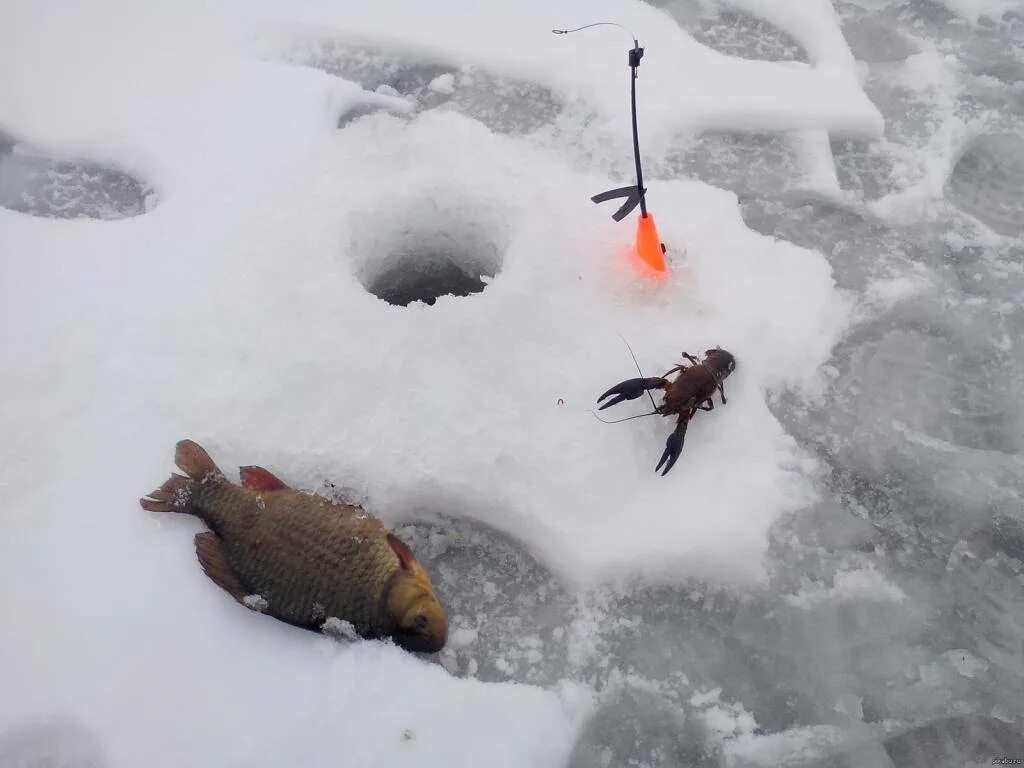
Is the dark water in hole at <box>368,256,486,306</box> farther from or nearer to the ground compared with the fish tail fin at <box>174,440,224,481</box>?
farther from the ground

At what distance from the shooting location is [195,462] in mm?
2346

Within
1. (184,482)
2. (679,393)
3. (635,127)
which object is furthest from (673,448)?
(184,482)

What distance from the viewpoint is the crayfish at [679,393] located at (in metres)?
2.46

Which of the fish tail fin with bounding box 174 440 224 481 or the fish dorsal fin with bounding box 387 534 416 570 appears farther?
the fish tail fin with bounding box 174 440 224 481

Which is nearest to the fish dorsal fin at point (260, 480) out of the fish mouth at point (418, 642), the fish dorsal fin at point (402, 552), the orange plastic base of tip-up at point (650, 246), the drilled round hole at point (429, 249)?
the fish dorsal fin at point (402, 552)

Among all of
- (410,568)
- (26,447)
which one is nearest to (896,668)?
(410,568)

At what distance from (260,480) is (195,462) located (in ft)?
0.75

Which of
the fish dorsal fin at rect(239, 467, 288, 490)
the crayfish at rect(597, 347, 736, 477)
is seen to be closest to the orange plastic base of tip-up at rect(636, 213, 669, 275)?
the crayfish at rect(597, 347, 736, 477)

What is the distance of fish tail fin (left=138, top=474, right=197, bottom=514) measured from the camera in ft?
7.52

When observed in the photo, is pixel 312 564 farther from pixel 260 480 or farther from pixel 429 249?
pixel 429 249

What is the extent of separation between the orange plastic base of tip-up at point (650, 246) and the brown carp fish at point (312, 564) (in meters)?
1.48

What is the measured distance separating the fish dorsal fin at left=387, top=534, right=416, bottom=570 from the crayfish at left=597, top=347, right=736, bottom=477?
826 millimetres

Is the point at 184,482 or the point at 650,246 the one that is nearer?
the point at 184,482

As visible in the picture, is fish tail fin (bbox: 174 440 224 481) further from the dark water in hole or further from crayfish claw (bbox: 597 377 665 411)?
crayfish claw (bbox: 597 377 665 411)
